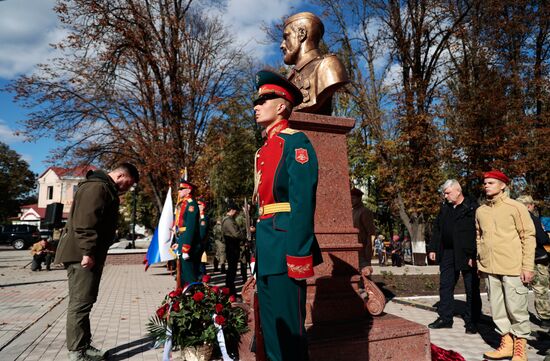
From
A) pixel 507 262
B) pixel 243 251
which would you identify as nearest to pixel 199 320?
pixel 507 262

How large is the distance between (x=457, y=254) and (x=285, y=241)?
14.3ft

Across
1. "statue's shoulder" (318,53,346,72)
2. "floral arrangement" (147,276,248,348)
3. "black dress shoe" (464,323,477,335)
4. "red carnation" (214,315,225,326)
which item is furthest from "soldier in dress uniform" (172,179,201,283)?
A: "black dress shoe" (464,323,477,335)

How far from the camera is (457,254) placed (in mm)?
6238

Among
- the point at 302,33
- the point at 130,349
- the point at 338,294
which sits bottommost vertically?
the point at 130,349

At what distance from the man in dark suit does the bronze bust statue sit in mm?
2486

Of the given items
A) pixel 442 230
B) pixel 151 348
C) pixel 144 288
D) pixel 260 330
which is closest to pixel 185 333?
pixel 151 348

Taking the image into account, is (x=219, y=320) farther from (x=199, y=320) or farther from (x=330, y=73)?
(x=330, y=73)

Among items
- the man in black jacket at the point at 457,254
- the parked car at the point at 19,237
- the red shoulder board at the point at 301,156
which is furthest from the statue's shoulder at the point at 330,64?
the parked car at the point at 19,237

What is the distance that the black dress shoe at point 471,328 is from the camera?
5.99m

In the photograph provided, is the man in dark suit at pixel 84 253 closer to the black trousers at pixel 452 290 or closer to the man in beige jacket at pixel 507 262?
the man in beige jacket at pixel 507 262

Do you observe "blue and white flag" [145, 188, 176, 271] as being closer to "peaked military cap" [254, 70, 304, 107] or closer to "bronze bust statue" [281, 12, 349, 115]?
"bronze bust statue" [281, 12, 349, 115]

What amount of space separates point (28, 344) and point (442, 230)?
19.1 ft

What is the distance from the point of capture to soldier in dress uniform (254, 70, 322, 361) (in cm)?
265

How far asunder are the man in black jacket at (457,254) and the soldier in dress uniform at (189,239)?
3741 mm
